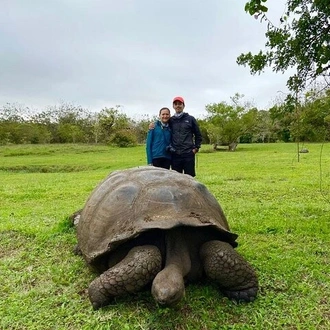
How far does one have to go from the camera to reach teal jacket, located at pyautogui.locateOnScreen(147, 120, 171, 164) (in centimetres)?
539

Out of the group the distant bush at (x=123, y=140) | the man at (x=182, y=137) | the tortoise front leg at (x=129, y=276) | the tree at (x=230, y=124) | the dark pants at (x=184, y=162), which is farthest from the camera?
the distant bush at (x=123, y=140)

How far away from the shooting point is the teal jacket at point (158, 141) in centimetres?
539

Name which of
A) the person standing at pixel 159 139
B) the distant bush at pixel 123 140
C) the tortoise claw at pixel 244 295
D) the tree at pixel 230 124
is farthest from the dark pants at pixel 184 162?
the distant bush at pixel 123 140

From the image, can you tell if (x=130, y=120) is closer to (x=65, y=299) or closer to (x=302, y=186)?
(x=302, y=186)

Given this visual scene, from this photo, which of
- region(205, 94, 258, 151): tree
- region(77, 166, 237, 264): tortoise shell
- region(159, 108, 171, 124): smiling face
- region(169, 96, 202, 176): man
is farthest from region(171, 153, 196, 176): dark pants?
region(205, 94, 258, 151): tree

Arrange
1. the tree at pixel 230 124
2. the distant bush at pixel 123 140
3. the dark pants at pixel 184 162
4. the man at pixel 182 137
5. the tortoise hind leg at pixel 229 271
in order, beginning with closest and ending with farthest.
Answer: the tortoise hind leg at pixel 229 271
the man at pixel 182 137
the dark pants at pixel 184 162
the tree at pixel 230 124
the distant bush at pixel 123 140

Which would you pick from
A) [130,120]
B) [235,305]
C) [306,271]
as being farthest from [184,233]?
[130,120]

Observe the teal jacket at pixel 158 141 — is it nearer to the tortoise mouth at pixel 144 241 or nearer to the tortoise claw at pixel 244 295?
the tortoise mouth at pixel 144 241

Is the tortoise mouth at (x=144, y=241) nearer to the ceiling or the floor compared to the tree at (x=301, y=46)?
nearer to the floor

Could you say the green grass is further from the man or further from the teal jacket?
the teal jacket

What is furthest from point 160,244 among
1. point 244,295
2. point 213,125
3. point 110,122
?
point 110,122

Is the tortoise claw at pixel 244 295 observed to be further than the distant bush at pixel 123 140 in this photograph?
No

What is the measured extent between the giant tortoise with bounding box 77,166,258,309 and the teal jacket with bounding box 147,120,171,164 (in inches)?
88.6

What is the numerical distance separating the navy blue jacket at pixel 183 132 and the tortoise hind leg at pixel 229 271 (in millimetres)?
2874
